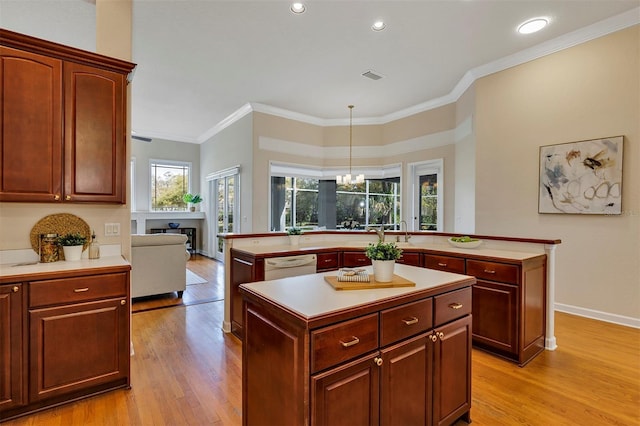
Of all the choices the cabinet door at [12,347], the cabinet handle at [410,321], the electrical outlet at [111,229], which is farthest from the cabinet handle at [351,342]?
the electrical outlet at [111,229]

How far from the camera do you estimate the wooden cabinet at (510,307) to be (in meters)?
2.58

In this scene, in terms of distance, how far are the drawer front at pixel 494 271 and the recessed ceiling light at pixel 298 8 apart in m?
2.98

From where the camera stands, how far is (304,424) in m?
1.19

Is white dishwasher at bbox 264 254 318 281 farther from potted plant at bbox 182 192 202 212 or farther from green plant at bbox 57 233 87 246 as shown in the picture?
potted plant at bbox 182 192 202 212

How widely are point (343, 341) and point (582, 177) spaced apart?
12.9ft

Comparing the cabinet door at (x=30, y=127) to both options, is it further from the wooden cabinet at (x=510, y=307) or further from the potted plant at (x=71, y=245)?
the wooden cabinet at (x=510, y=307)

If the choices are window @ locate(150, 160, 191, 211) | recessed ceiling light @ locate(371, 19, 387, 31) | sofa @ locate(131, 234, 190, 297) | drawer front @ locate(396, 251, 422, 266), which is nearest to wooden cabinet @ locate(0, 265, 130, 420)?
sofa @ locate(131, 234, 190, 297)

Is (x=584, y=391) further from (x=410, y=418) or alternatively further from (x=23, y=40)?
(x=23, y=40)

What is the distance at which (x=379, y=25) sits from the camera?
350 centimetres

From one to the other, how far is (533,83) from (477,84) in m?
0.74

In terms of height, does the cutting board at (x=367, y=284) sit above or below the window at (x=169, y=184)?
below

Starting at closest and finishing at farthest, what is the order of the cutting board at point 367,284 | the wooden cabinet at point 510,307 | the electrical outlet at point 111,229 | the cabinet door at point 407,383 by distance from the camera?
the cabinet door at point 407,383 < the cutting board at point 367,284 < the wooden cabinet at point 510,307 < the electrical outlet at point 111,229

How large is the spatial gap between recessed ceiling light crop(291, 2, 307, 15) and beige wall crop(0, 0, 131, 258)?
153 cm

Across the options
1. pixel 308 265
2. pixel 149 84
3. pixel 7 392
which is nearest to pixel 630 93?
pixel 308 265
